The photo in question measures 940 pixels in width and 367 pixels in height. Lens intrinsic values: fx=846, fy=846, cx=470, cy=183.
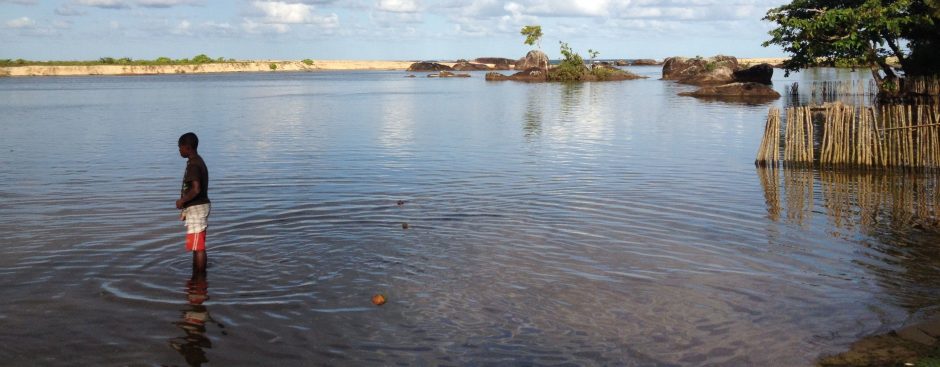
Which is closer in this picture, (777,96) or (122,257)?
(122,257)

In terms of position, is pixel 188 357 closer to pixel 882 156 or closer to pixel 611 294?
pixel 611 294

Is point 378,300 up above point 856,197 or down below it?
below

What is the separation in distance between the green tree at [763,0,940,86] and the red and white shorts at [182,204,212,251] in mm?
23635

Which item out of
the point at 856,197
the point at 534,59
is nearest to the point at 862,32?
the point at 856,197

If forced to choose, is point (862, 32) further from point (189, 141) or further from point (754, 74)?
point (754, 74)

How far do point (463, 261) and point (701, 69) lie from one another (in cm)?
7474

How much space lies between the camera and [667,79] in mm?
87312

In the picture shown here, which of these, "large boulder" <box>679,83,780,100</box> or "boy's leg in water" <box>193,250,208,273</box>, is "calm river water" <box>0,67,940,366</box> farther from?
"large boulder" <box>679,83,780,100</box>

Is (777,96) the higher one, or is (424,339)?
(777,96)

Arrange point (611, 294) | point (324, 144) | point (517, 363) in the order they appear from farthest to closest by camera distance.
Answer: point (324, 144), point (611, 294), point (517, 363)

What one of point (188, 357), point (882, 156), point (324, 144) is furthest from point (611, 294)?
point (324, 144)

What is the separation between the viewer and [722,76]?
68375mm

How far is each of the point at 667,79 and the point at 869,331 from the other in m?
82.1

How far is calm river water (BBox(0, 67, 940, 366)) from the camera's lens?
7.68 meters
